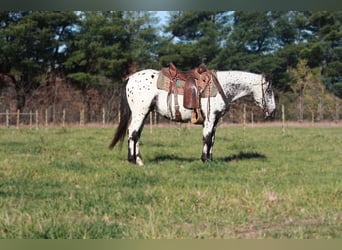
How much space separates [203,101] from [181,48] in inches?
71.8

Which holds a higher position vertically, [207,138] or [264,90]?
[264,90]

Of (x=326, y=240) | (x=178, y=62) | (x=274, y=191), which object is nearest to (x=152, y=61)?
(x=178, y=62)

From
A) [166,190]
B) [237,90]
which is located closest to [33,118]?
[237,90]

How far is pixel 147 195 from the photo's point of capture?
3.62 metres

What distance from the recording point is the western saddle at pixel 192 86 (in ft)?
18.0

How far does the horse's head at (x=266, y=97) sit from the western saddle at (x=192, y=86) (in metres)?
0.67

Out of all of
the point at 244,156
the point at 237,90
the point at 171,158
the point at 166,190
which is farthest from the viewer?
the point at 244,156

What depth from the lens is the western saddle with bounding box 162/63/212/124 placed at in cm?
548

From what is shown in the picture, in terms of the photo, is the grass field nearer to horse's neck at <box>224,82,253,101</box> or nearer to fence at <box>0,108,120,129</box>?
→ fence at <box>0,108,120,129</box>

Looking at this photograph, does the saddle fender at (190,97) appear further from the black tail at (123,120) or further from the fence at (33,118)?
the fence at (33,118)

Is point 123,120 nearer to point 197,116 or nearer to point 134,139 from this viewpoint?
point 134,139

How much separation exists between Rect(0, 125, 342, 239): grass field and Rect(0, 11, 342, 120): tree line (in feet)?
3.36

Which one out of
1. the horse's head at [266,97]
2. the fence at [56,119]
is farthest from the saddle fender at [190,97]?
the fence at [56,119]

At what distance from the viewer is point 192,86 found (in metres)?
5.48
